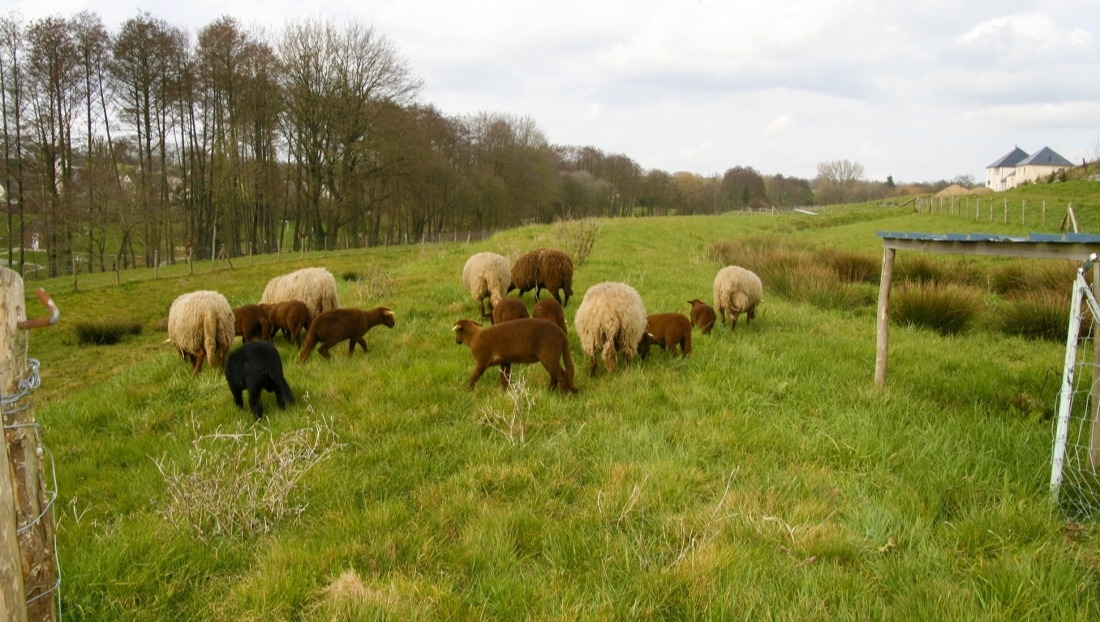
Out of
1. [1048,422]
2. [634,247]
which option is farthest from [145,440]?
[634,247]

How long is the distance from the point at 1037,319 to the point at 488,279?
31.1ft

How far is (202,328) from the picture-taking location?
25.5 ft

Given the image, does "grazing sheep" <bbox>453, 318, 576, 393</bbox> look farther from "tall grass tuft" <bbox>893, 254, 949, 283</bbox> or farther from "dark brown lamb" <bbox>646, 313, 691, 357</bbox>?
"tall grass tuft" <bbox>893, 254, 949, 283</bbox>

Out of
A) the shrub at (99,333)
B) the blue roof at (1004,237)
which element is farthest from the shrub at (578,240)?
the shrub at (99,333)

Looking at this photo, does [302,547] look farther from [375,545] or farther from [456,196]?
[456,196]

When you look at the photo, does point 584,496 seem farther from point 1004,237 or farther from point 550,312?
point 550,312

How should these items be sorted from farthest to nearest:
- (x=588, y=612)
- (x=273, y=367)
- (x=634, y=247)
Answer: (x=634, y=247), (x=273, y=367), (x=588, y=612)

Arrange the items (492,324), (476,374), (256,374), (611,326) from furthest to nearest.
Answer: (492,324) < (611,326) < (476,374) < (256,374)

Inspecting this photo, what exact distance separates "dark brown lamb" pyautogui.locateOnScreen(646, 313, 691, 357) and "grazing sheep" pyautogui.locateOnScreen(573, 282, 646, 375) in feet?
0.90

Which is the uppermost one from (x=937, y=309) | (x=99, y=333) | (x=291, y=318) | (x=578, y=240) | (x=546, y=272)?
(x=578, y=240)

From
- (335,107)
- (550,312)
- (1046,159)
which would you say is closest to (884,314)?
(550,312)

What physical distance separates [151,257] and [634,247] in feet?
88.5

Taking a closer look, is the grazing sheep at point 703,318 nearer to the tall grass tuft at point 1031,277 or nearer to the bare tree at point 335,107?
the tall grass tuft at point 1031,277

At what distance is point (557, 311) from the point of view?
813 cm
